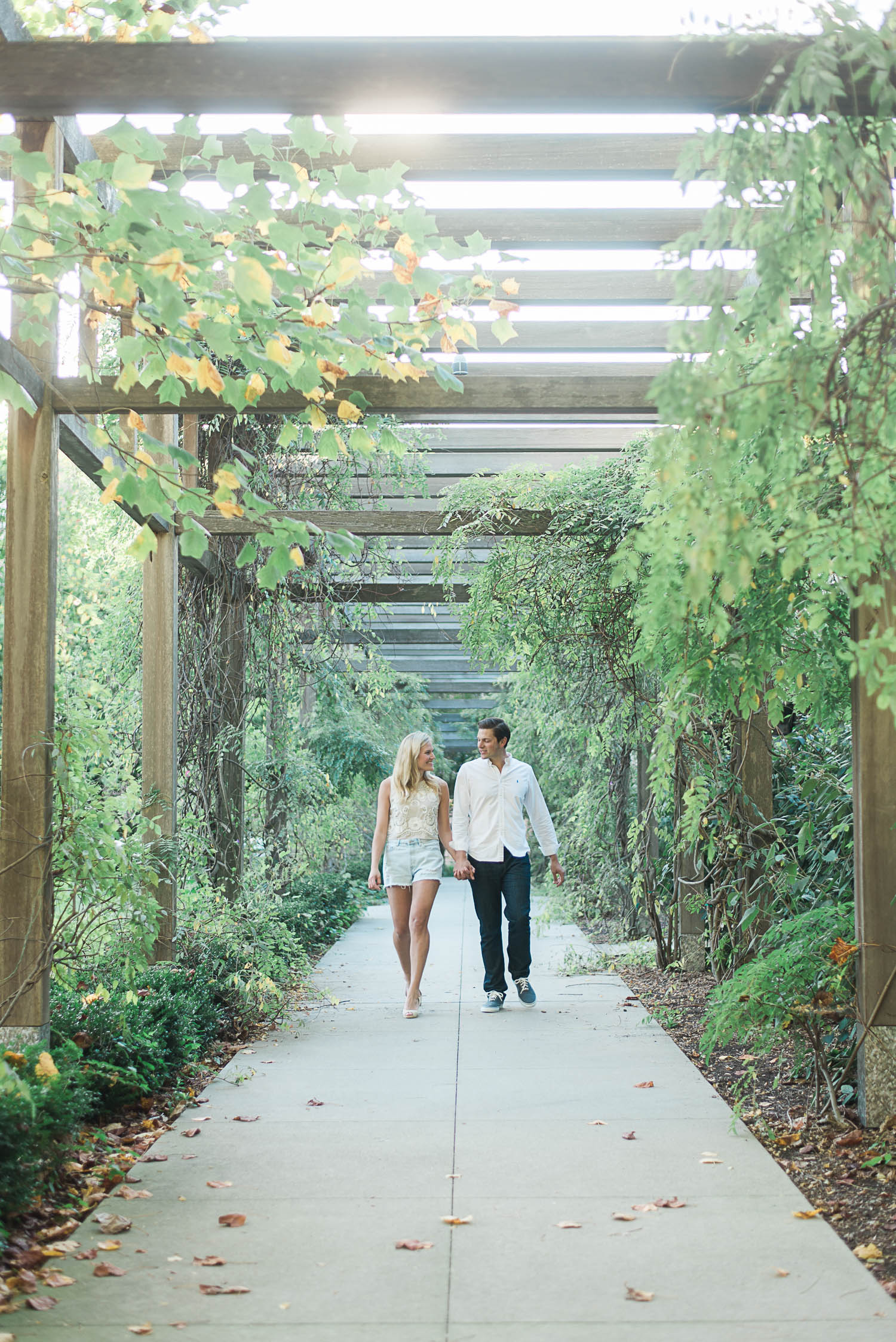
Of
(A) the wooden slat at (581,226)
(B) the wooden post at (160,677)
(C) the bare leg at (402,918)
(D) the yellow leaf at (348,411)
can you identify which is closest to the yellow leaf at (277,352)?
(D) the yellow leaf at (348,411)

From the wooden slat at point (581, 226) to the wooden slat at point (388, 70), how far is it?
2.85m

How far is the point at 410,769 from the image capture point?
22.6 ft

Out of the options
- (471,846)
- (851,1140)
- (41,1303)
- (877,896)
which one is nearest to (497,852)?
(471,846)

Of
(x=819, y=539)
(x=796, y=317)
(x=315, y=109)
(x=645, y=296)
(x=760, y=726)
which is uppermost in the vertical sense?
(x=645, y=296)

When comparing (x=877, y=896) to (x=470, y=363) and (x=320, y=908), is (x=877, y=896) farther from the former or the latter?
(x=320, y=908)

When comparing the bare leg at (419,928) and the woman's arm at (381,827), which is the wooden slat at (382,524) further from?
the bare leg at (419,928)

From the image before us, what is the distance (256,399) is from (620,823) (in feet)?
20.8

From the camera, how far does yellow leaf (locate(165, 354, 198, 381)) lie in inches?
154

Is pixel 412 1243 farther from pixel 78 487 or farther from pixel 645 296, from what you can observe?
pixel 78 487

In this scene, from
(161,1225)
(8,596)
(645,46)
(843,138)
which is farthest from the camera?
(8,596)

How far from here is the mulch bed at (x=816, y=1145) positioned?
3.36 m

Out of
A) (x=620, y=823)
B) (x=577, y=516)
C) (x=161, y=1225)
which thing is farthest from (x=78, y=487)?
(x=161, y=1225)

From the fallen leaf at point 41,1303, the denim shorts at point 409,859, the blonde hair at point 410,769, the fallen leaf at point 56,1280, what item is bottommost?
the fallen leaf at point 56,1280

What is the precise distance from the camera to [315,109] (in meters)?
2.90
